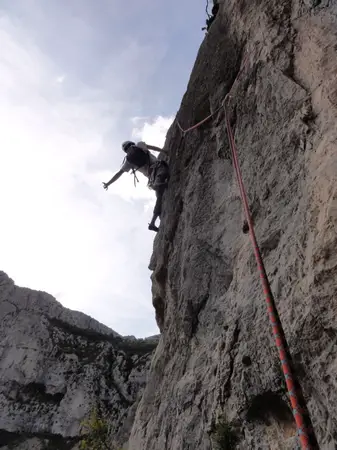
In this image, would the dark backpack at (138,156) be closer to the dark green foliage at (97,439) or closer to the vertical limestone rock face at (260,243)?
the vertical limestone rock face at (260,243)

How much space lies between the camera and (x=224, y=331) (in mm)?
4984

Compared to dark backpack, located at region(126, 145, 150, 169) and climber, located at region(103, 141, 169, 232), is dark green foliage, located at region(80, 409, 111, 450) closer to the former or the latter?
climber, located at region(103, 141, 169, 232)

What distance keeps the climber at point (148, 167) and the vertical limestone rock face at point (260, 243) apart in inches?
57.3

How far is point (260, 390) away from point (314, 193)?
2.04 meters

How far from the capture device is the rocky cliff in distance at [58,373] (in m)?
15.3

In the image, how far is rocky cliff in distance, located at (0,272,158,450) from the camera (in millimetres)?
15336

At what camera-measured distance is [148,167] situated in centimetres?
1065

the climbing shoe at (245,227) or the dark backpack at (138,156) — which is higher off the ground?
the dark backpack at (138,156)

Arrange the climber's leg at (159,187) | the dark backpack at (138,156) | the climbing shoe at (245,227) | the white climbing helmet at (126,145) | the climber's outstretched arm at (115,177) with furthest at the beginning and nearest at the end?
1. the white climbing helmet at (126,145)
2. the climber's outstretched arm at (115,177)
3. the dark backpack at (138,156)
4. the climber's leg at (159,187)
5. the climbing shoe at (245,227)

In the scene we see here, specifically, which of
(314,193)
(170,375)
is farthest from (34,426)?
(314,193)

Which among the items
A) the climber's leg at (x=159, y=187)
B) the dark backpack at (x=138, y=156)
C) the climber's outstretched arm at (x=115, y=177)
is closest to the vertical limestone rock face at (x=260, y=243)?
the climber's leg at (x=159, y=187)

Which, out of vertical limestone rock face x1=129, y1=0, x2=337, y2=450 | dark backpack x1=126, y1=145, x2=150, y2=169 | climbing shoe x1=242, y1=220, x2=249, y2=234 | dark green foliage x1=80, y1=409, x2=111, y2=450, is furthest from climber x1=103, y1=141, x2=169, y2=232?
dark green foliage x1=80, y1=409, x2=111, y2=450

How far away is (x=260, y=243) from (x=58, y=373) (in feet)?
50.2

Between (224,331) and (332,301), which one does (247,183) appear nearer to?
(224,331)
